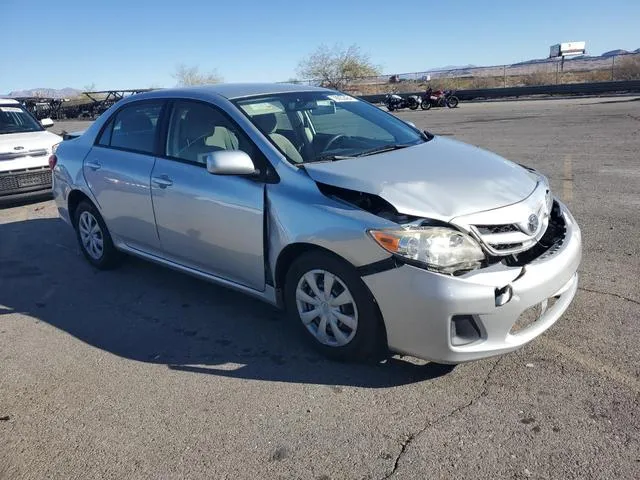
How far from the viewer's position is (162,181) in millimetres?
4535

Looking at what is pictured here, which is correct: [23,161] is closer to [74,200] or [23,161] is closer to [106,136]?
[74,200]

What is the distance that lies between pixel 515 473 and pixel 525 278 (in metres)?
1.03

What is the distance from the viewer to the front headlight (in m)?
3.09

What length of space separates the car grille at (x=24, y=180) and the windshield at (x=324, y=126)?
20.3ft

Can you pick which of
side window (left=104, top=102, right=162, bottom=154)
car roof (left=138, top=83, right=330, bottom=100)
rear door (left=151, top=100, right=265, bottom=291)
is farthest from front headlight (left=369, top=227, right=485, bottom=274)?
side window (left=104, top=102, right=162, bottom=154)

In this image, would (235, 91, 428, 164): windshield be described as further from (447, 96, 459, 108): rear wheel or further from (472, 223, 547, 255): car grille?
(447, 96, 459, 108): rear wheel

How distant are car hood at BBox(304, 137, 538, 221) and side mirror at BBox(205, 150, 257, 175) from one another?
1.30 feet

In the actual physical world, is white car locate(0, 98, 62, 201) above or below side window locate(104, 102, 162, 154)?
below

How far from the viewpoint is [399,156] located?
13.1 ft

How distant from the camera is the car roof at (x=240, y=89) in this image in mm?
4493

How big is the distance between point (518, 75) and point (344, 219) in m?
43.7

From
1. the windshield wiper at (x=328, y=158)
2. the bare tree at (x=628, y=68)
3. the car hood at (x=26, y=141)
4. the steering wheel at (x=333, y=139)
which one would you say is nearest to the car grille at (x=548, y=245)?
the windshield wiper at (x=328, y=158)

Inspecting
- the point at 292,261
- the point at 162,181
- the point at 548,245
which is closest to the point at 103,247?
the point at 162,181

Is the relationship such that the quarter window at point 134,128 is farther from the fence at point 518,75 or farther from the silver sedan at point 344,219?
the fence at point 518,75
